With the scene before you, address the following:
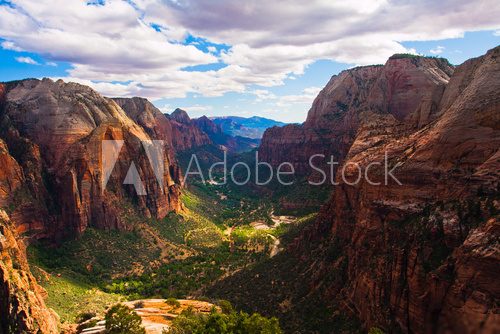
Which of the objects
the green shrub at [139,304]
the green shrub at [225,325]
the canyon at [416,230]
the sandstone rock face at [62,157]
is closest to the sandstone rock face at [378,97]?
the canyon at [416,230]

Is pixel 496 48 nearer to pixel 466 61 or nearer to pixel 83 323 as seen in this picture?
pixel 466 61

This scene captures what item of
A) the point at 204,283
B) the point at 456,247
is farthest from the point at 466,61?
the point at 204,283

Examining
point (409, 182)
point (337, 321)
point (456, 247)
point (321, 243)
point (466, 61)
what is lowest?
point (337, 321)

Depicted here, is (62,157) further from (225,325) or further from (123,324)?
(225,325)

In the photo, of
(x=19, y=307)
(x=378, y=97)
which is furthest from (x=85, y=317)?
(x=378, y=97)

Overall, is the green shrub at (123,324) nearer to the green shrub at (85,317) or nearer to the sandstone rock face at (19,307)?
the sandstone rock face at (19,307)

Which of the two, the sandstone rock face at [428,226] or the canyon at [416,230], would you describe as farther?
the canyon at [416,230]

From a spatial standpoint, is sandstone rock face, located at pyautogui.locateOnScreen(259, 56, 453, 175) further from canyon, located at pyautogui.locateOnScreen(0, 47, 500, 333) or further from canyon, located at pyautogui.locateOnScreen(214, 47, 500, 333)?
canyon, located at pyautogui.locateOnScreen(214, 47, 500, 333)
